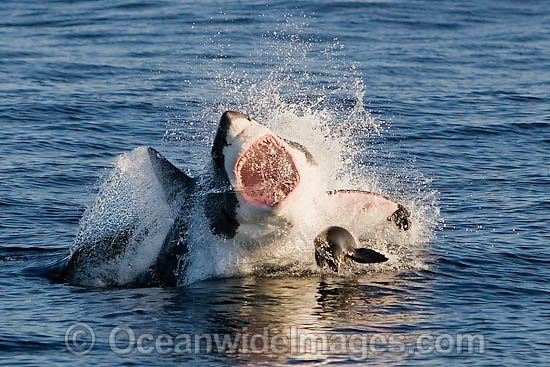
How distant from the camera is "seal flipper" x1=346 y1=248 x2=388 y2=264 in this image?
41.7 ft

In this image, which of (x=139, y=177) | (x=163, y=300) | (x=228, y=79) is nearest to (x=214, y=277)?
(x=163, y=300)

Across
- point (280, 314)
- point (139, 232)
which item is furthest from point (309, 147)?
point (280, 314)

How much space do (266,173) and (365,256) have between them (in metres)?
1.85

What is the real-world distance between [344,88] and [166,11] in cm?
1483

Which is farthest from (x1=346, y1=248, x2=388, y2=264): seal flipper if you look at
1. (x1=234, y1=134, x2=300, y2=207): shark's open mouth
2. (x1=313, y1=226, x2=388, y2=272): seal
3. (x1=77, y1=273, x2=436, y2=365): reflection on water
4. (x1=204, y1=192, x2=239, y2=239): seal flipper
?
(x1=204, y1=192, x2=239, y2=239): seal flipper

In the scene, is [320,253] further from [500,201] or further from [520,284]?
Answer: [500,201]

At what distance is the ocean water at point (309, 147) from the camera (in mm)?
11406

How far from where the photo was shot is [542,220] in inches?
650

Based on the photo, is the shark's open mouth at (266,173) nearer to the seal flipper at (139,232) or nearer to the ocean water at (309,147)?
the ocean water at (309,147)

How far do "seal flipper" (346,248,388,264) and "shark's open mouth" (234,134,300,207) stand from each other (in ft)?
4.25

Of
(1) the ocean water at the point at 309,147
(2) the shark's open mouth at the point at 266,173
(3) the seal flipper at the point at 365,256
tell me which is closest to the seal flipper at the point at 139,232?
(1) the ocean water at the point at 309,147

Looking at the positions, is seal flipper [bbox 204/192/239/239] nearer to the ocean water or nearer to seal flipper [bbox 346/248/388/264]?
the ocean water

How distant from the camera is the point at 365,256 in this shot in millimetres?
12797

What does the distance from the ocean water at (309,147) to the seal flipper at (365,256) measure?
19.4 inches
